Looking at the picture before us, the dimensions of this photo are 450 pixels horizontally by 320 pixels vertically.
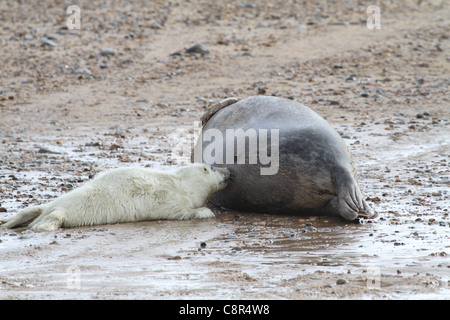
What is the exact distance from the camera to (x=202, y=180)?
563 cm

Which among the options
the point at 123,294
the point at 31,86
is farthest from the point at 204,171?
the point at 31,86

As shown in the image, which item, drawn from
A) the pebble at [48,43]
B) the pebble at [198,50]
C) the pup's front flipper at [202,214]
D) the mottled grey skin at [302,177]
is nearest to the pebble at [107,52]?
the pebble at [48,43]

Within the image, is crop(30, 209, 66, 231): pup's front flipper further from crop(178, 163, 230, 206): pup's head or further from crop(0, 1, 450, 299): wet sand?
crop(178, 163, 230, 206): pup's head

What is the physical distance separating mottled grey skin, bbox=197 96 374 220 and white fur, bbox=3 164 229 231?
0.25 metres

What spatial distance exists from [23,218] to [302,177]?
82.1 inches

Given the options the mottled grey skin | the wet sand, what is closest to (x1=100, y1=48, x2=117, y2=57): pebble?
the wet sand

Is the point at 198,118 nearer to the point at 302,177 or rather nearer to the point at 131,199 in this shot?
the point at 131,199

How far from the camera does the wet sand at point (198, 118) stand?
3881mm

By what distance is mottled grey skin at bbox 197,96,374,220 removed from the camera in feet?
16.9

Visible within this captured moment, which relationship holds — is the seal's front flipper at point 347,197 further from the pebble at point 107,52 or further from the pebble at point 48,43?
the pebble at point 48,43

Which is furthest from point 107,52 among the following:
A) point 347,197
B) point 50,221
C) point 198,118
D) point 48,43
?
point 347,197

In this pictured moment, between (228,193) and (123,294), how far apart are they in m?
2.28

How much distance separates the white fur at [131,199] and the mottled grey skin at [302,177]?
248mm
